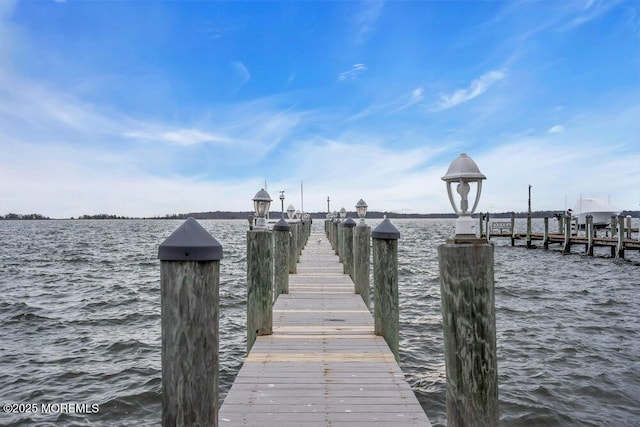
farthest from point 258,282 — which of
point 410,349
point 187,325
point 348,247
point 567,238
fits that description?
point 567,238

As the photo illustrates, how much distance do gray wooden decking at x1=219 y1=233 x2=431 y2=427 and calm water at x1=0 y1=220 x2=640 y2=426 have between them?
1.77 m

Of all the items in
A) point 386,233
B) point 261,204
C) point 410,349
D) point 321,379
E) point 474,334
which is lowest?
point 410,349

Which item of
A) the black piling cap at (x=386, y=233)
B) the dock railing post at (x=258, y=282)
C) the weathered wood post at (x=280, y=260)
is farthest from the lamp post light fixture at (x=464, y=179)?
the weathered wood post at (x=280, y=260)

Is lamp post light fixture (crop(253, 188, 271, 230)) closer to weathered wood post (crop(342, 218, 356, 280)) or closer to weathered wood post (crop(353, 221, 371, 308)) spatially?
weathered wood post (crop(353, 221, 371, 308))

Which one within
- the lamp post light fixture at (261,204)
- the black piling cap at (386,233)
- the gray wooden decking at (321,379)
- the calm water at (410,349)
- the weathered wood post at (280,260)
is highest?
the lamp post light fixture at (261,204)

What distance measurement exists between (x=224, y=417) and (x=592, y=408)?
6.05 meters

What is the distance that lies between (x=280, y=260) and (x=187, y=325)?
6758mm

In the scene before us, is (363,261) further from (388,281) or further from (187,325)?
(187,325)

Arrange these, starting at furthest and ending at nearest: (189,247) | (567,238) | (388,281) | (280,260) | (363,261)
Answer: (567,238)
(280,260)
(363,261)
(388,281)
(189,247)

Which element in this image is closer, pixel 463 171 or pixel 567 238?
pixel 463 171

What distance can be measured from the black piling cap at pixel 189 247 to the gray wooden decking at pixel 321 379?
6.15 feet

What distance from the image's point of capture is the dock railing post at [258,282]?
230 inches

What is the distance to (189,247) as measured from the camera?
243 centimetres

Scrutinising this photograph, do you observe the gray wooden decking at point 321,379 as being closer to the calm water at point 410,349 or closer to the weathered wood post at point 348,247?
the calm water at point 410,349
